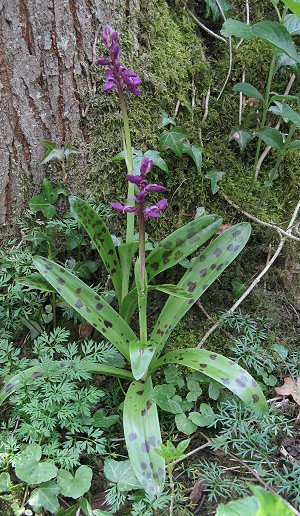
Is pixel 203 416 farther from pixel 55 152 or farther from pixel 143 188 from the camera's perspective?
pixel 55 152

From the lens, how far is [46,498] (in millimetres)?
1523

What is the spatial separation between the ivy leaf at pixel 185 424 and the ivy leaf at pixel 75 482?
1.18 feet

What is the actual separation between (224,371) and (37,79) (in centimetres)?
138

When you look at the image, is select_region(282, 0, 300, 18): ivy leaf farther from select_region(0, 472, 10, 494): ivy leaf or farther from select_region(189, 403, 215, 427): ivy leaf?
select_region(0, 472, 10, 494): ivy leaf

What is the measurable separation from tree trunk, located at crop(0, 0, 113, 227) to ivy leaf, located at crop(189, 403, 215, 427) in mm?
1111

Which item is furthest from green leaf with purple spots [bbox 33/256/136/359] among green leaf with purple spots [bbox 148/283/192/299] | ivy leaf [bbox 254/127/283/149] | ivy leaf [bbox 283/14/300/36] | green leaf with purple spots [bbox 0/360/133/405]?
ivy leaf [bbox 283/14/300/36]

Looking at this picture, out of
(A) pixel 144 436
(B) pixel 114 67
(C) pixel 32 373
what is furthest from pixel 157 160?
(A) pixel 144 436

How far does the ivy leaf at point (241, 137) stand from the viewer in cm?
234

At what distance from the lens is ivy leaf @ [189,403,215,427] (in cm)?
177

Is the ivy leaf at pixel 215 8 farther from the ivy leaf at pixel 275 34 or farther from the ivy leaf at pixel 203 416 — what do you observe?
the ivy leaf at pixel 203 416

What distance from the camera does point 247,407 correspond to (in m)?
1.78

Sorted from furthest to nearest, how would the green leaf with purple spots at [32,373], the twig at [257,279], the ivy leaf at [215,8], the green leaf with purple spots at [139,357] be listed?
the ivy leaf at [215,8], the twig at [257,279], the green leaf with purple spots at [32,373], the green leaf with purple spots at [139,357]

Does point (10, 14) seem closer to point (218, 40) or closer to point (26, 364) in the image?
point (218, 40)

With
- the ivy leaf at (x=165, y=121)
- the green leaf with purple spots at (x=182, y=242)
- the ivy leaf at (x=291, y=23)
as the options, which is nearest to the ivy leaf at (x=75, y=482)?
the green leaf with purple spots at (x=182, y=242)
